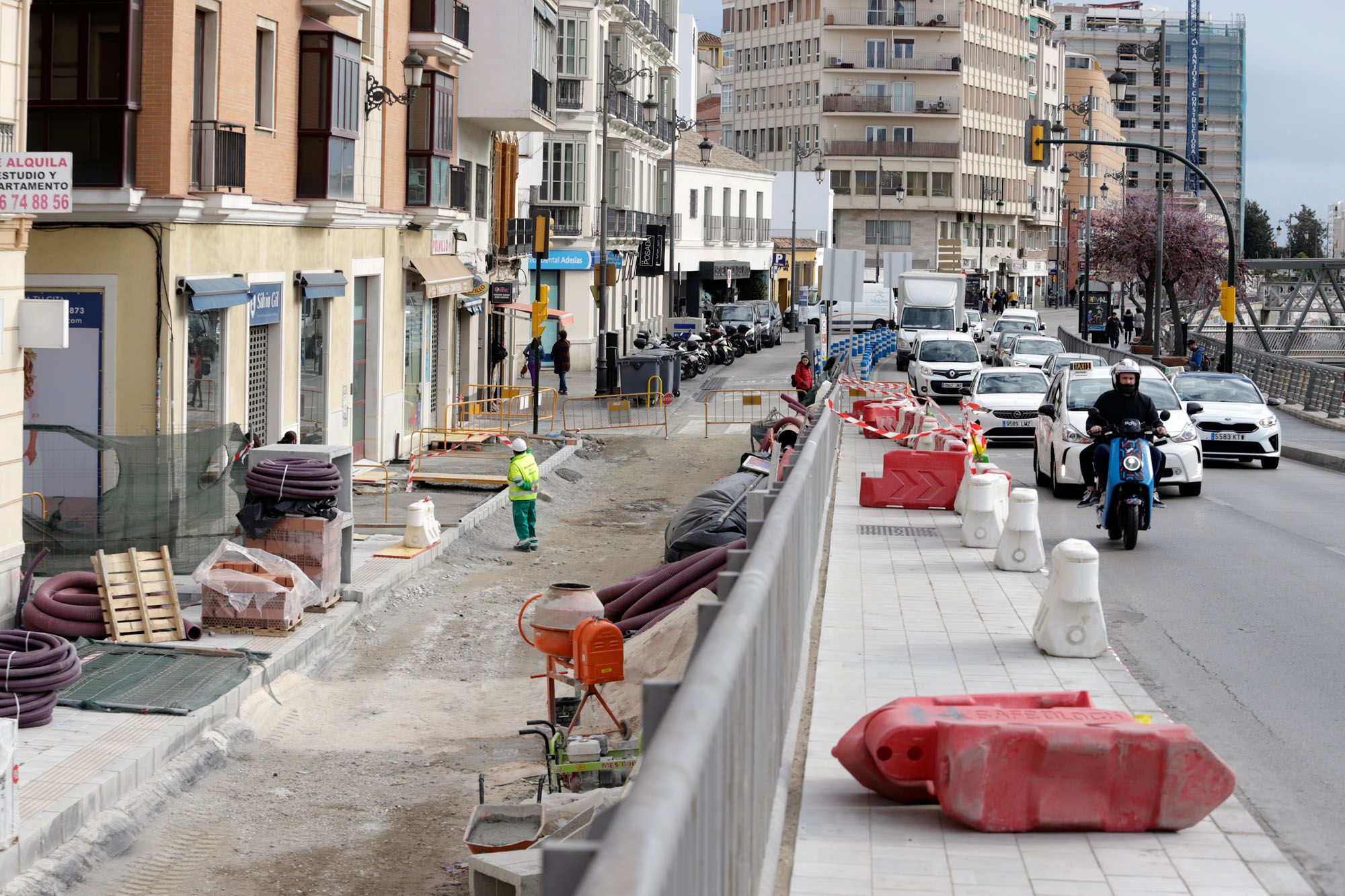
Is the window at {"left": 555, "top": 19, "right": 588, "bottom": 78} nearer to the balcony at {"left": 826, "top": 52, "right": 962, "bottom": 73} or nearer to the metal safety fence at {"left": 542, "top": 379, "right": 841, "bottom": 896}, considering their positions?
the metal safety fence at {"left": 542, "top": 379, "right": 841, "bottom": 896}

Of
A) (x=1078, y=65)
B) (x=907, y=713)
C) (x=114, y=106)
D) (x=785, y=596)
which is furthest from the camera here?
(x=1078, y=65)

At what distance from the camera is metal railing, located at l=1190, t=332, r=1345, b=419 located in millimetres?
38344

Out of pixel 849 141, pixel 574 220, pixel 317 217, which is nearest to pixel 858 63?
pixel 849 141

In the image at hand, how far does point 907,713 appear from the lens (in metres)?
7.30

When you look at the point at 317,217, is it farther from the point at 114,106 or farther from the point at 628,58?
the point at 628,58

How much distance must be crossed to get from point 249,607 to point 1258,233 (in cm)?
19246

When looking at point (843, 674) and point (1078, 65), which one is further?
point (1078, 65)

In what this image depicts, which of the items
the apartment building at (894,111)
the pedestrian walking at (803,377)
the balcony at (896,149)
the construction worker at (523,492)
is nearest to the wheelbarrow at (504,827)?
the construction worker at (523,492)

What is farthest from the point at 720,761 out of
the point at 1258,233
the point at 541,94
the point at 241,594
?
the point at 1258,233

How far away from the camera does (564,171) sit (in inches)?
2034

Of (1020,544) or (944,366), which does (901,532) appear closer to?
(1020,544)

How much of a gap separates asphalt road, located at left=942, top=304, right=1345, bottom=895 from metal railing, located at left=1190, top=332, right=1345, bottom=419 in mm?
17688

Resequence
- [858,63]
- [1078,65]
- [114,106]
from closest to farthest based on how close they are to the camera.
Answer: [114,106] < [858,63] < [1078,65]

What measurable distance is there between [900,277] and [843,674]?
4903 cm
